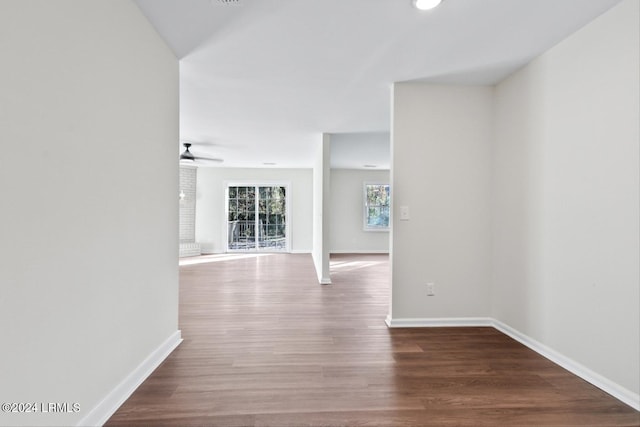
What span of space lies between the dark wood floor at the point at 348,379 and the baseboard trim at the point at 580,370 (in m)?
0.05

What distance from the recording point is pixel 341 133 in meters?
4.64

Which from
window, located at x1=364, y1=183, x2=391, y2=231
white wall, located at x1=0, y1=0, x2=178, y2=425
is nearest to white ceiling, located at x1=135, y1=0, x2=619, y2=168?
white wall, located at x1=0, y1=0, x2=178, y2=425

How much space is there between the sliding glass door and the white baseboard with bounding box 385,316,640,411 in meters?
5.73

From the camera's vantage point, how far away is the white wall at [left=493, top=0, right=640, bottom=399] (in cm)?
168

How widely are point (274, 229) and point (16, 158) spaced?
7.29m

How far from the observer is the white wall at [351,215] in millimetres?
8523

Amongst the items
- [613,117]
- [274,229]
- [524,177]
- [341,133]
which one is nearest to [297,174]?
[274,229]

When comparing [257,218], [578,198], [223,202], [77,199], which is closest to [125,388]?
[77,199]

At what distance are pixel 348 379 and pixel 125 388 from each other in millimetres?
1334

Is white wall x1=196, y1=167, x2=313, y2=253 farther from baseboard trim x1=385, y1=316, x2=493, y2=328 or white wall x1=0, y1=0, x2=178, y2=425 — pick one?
white wall x1=0, y1=0, x2=178, y2=425

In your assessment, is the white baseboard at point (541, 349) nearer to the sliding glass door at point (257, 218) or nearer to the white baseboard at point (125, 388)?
the white baseboard at point (125, 388)

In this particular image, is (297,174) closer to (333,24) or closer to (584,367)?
(333,24)

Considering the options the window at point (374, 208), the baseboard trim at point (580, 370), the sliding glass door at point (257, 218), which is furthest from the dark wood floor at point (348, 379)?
the window at point (374, 208)

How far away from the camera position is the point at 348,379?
189 centimetres
